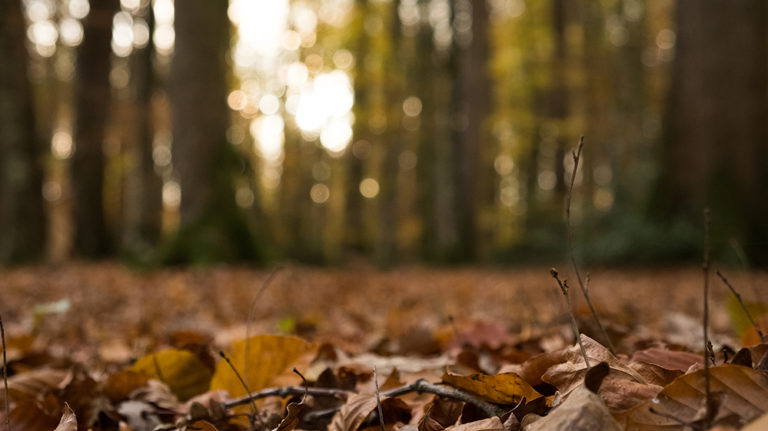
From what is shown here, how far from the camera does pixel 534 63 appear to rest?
1429 cm

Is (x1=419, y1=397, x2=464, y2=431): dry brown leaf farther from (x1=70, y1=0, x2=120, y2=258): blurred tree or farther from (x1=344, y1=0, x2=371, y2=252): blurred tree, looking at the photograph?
(x1=344, y1=0, x2=371, y2=252): blurred tree

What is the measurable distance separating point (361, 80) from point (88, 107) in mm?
6120

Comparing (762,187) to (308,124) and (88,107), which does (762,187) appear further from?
(308,124)

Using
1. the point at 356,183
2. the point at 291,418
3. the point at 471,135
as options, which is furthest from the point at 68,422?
the point at 356,183

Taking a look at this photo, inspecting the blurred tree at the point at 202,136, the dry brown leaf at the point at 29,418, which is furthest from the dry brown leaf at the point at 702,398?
the blurred tree at the point at 202,136

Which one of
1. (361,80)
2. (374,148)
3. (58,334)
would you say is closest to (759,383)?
(58,334)

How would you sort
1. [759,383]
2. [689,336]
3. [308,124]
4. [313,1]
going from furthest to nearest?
[308,124]
[313,1]
[689,336]
[759,383]

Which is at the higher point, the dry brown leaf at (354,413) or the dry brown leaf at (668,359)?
the dry brown leaf at (668,359)

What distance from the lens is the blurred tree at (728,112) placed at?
824cm

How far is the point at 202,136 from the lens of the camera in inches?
299

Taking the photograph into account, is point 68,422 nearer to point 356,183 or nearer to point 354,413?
point 354,413

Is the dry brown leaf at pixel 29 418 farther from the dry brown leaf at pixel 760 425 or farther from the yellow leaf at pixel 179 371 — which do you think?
the dry brown leaf at pixel 760 425

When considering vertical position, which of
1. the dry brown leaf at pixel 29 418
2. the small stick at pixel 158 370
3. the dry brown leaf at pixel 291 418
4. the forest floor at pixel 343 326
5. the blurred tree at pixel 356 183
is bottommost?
the blurred tree at pixel 356 183

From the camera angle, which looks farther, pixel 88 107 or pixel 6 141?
pixel 88 107
